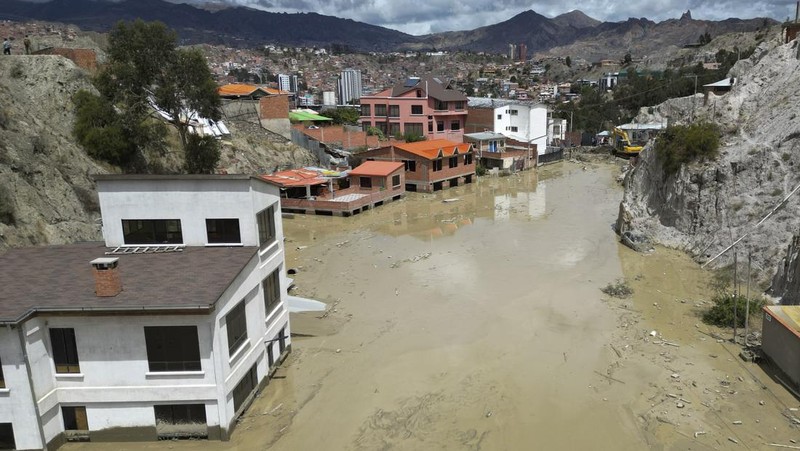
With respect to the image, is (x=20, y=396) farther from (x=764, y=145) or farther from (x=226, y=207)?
(x=764, y=145)

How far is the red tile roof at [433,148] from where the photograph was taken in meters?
49.9

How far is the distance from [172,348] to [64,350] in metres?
2.54

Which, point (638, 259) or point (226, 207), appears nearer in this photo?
point (226, 207)

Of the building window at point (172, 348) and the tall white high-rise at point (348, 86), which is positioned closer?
the building window at point (172, 348)

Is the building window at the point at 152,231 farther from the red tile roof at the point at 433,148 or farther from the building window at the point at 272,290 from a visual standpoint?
the red tile roof at the point at 433,148

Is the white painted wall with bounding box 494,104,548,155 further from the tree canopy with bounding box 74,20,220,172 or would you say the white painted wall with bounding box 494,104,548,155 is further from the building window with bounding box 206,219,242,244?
the building window with bounding box 206,219,242,244

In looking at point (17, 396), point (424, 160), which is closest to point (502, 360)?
point (17, 396)

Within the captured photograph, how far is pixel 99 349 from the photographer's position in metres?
12.9

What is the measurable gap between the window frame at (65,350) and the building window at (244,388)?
3.76 meters

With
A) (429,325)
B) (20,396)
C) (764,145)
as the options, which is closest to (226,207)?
(20,396)

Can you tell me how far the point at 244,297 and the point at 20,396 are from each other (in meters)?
5.36

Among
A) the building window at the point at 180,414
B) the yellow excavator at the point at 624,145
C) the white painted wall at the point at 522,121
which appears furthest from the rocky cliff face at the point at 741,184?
the yellow excavator at the point at 624,145

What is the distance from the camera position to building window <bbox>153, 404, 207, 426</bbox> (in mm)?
13461

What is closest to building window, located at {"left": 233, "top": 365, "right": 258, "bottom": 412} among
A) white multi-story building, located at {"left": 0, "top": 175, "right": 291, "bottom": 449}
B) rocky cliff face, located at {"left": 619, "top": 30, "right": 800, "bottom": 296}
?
white multi-story building, located at {"left": 0, "top": 175, "right": 291, "bottom": 449}
